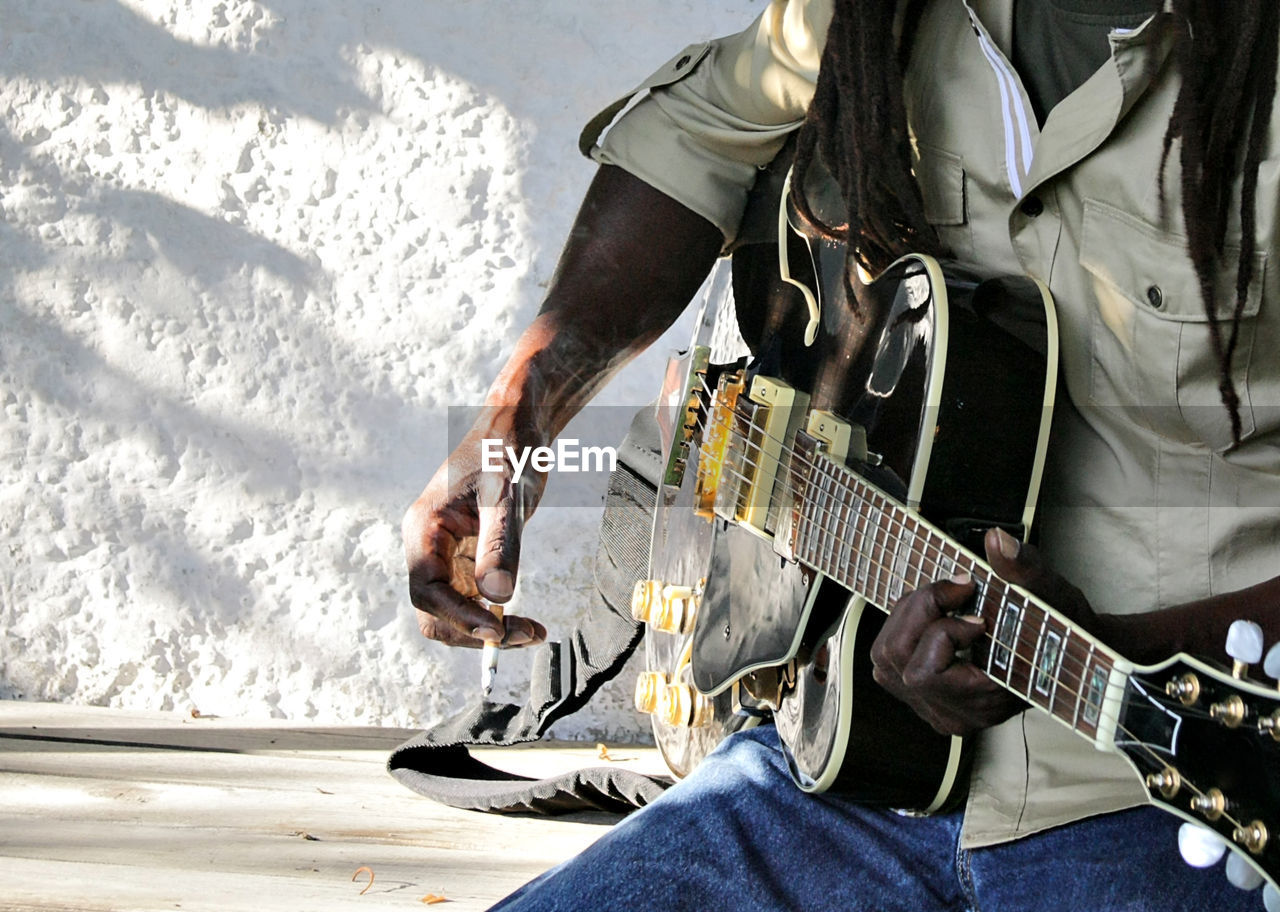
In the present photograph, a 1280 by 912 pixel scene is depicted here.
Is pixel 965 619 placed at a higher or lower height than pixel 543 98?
lower

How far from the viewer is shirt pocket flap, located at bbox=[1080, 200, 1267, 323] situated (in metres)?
1.00

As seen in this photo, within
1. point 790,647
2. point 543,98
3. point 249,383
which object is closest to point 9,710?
point 249,383

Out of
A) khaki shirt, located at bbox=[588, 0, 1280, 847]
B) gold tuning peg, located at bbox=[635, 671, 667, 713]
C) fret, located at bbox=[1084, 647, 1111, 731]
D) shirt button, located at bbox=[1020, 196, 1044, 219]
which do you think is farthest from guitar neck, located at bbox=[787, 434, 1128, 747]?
gold tuning peg, located at bbox=[635, 671, 667, 713]

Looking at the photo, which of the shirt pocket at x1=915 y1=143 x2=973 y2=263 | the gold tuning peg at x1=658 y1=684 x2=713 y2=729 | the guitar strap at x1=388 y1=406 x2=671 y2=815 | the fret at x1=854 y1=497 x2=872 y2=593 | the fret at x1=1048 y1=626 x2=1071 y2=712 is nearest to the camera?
the fret at x1=1048 y1=626 x2=1071 y2=712

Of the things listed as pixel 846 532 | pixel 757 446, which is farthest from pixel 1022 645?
pixel 757 446

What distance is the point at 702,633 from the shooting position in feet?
4.75

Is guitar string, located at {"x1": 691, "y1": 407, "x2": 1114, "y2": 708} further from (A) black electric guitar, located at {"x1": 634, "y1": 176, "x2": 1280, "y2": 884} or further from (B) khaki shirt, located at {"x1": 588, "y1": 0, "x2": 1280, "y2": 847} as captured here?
(B) khaki shirt, located at {"x1": 588, "y1": 0, "x2": 1280, "y2": 847}

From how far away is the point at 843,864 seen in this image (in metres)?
1.17

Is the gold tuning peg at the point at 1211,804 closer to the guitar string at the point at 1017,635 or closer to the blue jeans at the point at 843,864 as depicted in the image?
the guitar string at the point at 1017,635

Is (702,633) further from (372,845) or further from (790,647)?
(372,845)

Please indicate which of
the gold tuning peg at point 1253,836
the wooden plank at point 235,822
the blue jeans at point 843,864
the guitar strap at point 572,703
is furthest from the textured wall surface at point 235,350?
the gold tuning peg at point 1253,836

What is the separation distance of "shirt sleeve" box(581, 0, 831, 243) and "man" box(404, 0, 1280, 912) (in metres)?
0.09

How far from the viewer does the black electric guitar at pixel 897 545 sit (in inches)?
31.5

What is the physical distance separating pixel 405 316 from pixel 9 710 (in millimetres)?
1039
